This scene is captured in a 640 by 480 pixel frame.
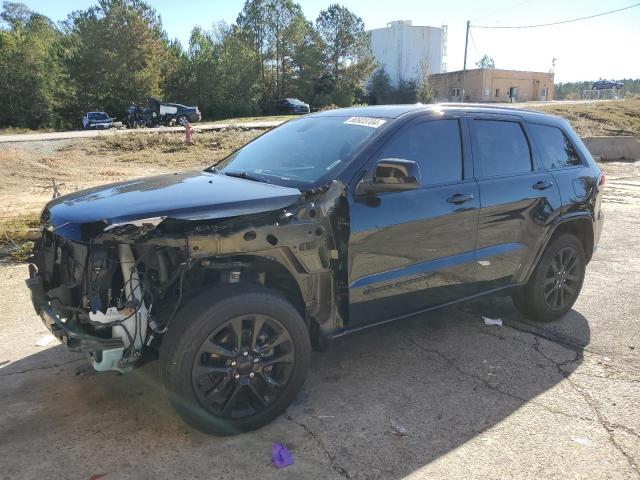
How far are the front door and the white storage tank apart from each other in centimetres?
8594

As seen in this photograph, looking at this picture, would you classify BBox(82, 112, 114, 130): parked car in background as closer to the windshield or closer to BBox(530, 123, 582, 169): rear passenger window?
the windshield

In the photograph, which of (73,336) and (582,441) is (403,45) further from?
(73,336)

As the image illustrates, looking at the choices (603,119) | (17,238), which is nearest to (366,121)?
(17,238)

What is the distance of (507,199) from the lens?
4.21 m

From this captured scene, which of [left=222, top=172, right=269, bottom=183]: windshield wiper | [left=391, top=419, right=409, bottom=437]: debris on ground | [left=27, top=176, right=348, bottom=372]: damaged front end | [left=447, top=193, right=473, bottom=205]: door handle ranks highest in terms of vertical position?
[left=222, top=172, right=269, bottom=183]: windshield wiper

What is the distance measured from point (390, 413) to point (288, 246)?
123 cm

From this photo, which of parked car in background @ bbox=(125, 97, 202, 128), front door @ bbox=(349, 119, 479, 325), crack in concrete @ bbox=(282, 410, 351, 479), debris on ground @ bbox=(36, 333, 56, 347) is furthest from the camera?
parked car in background @ bbox=(125, 97, 202, 128)

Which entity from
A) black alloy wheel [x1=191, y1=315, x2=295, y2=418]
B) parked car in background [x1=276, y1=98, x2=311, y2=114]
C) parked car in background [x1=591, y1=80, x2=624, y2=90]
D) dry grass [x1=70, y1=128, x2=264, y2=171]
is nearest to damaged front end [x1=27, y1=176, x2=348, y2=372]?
black alloy wheel [x1=191, y1=315, x2=295, y2=418]

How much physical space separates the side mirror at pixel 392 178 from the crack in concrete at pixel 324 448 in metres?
1.45

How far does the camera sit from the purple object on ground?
2.85m

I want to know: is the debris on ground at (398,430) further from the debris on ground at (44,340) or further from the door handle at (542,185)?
the debris on ground at (44,340)

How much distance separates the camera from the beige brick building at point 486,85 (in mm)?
75625

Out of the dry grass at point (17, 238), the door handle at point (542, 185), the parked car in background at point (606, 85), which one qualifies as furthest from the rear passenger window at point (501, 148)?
the parked car in background at point (606, 85)

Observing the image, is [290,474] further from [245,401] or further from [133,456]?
[133,456]
